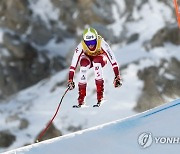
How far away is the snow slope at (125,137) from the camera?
10.5 meters

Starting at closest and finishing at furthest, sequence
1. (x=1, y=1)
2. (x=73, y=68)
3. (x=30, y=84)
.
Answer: (x=73, y=68)
(x=30, y=84)
(x=1, y=1)

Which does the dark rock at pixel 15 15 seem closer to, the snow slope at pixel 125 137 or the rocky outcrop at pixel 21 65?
the rocky outcrop at pixel 21 65

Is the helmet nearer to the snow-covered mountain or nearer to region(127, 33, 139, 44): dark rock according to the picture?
the snow-covered mountain

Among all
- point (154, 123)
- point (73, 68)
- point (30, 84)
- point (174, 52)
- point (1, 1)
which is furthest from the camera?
point (1, 1)

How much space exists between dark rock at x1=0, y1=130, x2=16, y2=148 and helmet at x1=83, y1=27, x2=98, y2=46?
3212 centimetres

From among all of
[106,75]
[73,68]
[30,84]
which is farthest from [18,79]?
[73,68]

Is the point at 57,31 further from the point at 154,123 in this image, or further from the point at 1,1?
the point at 154,123

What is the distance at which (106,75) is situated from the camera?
4584cm

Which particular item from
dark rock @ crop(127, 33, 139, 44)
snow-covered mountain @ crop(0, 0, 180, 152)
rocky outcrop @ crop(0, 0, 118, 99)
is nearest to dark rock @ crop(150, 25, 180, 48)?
snow-covered mountain @ crop(0, 0, 180, 152)

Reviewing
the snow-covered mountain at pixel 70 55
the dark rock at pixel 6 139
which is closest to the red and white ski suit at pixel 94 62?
the snow-covered mountain at pixel 70 55

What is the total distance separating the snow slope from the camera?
10.5 meters

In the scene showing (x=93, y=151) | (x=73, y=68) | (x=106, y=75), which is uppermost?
(x=106, y=75)

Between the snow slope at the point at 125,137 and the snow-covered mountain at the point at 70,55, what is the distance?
22.8 metres

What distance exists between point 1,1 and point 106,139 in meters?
55.6
